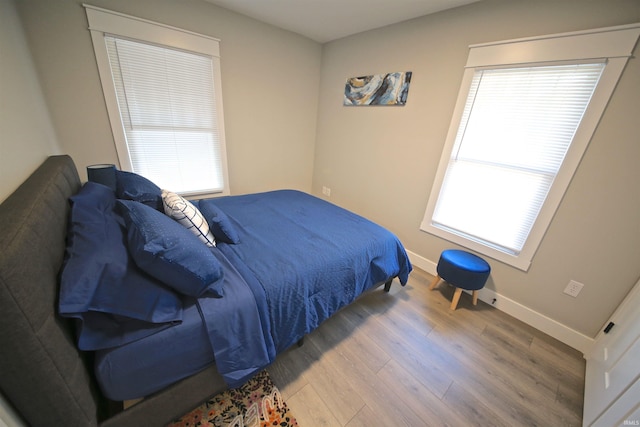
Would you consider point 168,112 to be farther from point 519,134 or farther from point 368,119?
point 519,134

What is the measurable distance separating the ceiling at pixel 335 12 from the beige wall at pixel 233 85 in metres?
0.18

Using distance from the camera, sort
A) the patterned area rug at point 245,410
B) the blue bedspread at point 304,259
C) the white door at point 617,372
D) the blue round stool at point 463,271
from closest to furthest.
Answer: the white door at point 617,372 → the patterned area rug at point 245,410 → the blue bedspread at point 304,259 → the blue round stool at point 463,271

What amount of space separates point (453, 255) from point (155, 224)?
7.53 feet

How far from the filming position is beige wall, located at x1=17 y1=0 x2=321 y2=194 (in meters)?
1.77

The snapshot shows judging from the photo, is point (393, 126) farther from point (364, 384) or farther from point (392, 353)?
point (364, 384)

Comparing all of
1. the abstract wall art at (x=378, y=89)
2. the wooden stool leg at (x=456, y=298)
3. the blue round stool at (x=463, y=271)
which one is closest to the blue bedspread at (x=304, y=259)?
the blue round stool at (x=463, y=271)

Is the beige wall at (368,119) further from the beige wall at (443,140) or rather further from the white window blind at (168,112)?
the white window blind at (168,112)

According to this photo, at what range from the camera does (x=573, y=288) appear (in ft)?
5.62

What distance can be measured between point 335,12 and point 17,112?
8.40 feet

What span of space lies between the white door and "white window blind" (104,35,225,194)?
348cm

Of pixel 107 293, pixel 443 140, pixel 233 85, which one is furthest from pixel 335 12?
Answer: pixel 107 293

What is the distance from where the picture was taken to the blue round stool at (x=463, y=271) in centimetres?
190

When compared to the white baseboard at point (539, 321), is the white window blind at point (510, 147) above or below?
above

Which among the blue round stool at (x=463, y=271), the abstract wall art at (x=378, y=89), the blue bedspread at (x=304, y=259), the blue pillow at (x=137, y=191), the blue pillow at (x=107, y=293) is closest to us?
the blue pillow at (x=107, y=293)
